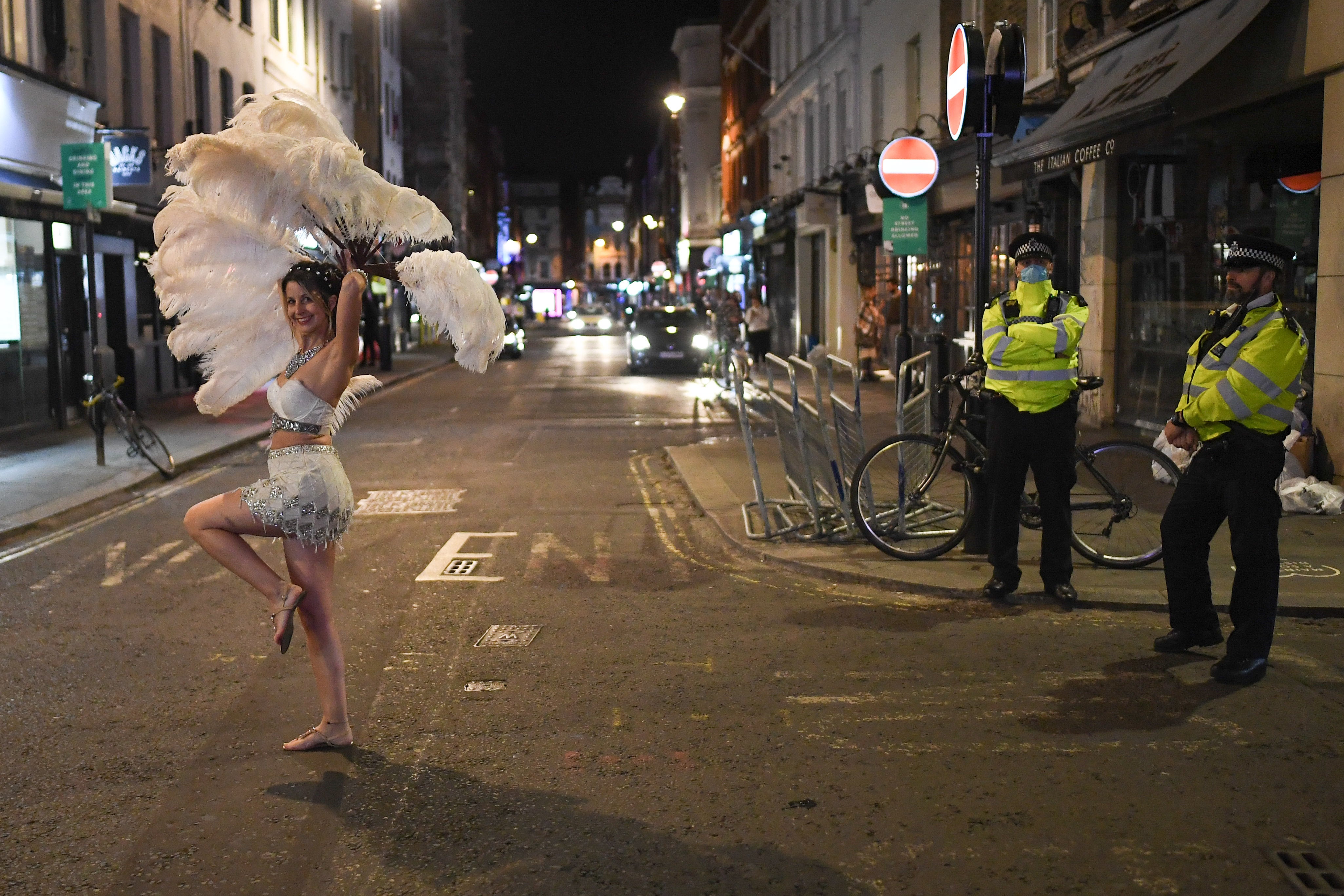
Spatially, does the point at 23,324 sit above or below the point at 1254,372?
above

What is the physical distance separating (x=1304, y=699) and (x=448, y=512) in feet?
23.2

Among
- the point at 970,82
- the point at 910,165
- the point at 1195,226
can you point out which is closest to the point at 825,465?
the point at 970,82

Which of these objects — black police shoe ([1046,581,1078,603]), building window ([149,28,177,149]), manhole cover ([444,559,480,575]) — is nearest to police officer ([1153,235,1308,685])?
black police shoe ([1046,581,1078,603])

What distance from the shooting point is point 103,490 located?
12188 millimetres

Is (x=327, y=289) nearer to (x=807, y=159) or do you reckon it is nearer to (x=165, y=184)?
(x=165, y=184)

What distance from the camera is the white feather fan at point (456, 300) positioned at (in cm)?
477

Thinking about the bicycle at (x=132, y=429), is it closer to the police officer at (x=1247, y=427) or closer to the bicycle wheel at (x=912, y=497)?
the bicycle wheel at (x=912, y=497)

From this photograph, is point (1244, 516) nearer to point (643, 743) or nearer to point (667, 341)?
point (643, 743)

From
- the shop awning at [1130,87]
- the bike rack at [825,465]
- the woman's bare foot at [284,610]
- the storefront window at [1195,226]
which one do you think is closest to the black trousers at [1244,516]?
the bike rack at [825,465]

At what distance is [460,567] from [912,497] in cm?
294

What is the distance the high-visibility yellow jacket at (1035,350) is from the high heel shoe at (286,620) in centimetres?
403

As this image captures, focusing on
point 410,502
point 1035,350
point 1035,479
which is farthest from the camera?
point 410,502

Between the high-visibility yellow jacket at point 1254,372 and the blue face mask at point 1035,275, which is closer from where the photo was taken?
the high-visibility yellow jacket at point 1254,372

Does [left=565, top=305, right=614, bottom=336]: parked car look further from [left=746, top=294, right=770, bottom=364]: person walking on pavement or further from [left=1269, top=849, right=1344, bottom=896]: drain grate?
[left=1269, top=849, right=1344, bottom=896]: drain grate
